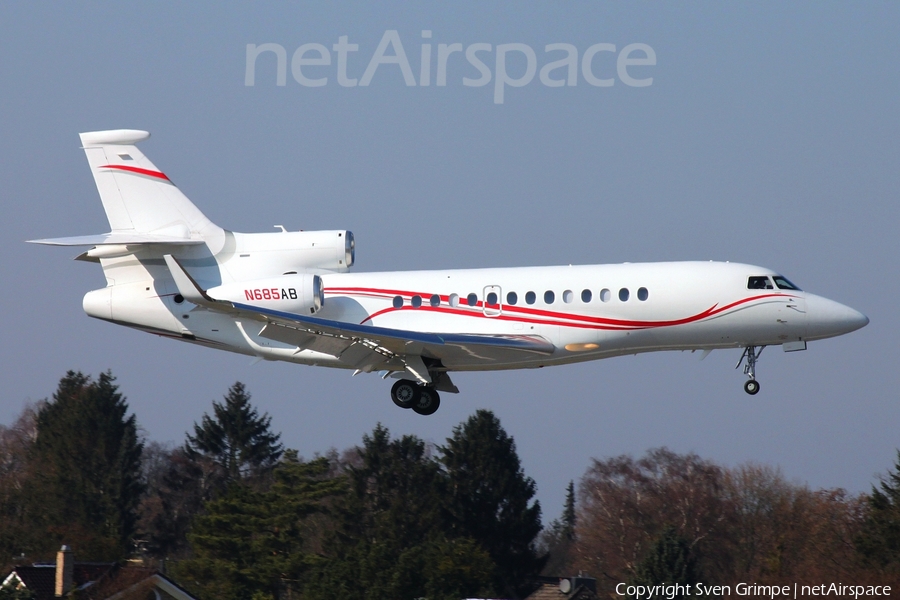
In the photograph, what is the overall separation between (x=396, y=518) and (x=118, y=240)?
25.5 metres

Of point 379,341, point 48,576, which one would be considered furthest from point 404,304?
point 48,576

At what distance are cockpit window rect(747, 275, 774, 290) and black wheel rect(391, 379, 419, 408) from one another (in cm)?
706

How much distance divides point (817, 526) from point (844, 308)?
77.9ft

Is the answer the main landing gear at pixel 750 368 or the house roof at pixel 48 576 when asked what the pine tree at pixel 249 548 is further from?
the main landing gear at pixel 750 368

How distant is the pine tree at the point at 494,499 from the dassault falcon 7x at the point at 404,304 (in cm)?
2602

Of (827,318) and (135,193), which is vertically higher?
(135,193)

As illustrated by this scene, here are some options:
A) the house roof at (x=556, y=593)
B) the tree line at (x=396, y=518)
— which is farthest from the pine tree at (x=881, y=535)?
the house roof at (x=556, y=593)

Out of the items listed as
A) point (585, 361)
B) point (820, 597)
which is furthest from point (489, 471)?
point (585, 361)

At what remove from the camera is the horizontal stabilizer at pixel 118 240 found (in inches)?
983

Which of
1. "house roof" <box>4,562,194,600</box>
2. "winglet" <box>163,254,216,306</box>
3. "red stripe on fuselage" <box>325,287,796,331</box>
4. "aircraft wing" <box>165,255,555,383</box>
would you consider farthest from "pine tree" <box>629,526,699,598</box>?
"winglet" <box>163,254,216,306</box>

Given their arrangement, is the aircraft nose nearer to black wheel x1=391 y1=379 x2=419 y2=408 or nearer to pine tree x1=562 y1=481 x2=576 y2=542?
black wheel x1=391 y1=379 x2=419 y2=408

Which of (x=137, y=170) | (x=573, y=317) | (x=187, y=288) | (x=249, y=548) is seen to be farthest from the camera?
(x=249, y=548)

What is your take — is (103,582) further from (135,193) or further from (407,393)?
(407,393)

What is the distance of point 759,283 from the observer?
24.6m
